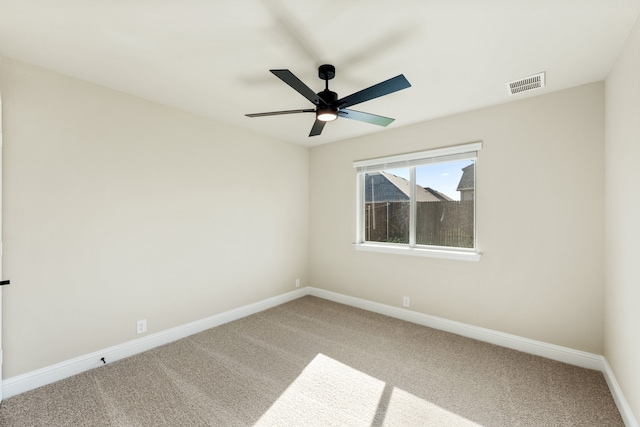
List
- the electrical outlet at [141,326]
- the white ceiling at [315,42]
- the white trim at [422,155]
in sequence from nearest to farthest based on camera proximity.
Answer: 1. the white ceiling at [315,42]
2. the electrical outlet at [141,326]
3. the white trim at [422,155]

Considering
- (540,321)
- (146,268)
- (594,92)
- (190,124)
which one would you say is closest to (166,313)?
(146,268)

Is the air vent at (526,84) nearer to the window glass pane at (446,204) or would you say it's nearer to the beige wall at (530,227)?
the beige wall at (530,227)

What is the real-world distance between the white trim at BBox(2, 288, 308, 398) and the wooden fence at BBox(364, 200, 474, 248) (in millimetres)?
1942

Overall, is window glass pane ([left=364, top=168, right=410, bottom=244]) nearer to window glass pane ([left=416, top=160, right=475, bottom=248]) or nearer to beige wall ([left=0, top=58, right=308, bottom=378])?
window glass pane ([left=416, top=160, right=475, bottom=248])

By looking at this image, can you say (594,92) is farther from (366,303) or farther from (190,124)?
(190,124)

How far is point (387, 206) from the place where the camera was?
3766 millimetres

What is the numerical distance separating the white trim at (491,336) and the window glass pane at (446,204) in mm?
877

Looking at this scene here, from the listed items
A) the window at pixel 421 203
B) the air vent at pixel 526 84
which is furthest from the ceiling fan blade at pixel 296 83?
the window at pixel 421 203

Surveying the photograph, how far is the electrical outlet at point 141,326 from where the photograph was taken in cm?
264

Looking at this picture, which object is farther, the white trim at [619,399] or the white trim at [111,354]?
the white trim at [111,354]

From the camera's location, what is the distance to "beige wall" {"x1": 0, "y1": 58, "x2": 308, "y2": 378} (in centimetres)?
206

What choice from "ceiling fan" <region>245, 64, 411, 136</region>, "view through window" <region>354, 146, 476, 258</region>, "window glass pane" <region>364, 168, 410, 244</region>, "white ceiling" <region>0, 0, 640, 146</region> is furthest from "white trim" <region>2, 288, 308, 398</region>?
"ceiling fan" <region>245, 64, 411, 136</region>

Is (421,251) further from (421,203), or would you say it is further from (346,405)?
(346,405)

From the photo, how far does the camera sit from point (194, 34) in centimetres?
173
